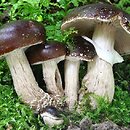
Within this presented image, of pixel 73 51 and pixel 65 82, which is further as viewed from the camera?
pixel 65 82

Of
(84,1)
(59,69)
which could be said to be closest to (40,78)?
(59,69)

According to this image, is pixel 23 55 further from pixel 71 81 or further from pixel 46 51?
pixel 71 81

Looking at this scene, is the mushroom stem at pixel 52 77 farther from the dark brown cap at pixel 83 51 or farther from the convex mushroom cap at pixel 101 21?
the convex mushroom cap at pixel 101 21

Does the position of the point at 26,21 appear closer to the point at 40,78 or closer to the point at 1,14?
the point at 40,78

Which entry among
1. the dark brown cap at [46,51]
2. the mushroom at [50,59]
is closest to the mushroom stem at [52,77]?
the mushroom at [50,59]

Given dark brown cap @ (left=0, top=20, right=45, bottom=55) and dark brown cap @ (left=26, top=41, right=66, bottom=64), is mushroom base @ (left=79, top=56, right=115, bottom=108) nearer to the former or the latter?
dark brown cap @ (left=26, top=41, right=66, bottom=64)
